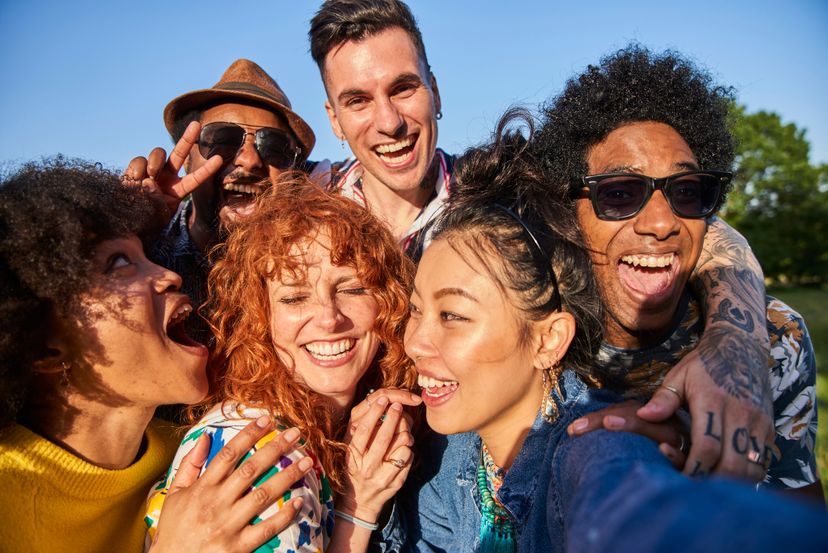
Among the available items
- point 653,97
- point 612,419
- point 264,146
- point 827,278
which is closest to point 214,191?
point 264,146

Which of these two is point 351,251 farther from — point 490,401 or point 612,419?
point 612,419

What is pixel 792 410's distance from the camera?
10.3 ft

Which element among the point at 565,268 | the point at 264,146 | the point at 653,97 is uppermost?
the point at 653,97

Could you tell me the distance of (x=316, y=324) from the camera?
285 centimetres

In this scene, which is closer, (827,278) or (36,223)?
(36,223)

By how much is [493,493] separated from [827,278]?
1842 inches

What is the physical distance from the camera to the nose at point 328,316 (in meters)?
2.82

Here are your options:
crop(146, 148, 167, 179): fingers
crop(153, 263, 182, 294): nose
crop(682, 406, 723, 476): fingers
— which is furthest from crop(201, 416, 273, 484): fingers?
crop(146, 148, 167, 179): fingers

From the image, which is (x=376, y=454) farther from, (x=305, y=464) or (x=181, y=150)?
(x=181, y=150)

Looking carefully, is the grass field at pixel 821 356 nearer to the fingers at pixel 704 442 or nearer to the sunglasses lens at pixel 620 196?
the sunglasses lens at pixel 620 196

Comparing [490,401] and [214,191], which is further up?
[214,191]

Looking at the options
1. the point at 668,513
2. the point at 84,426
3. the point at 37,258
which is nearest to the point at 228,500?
the point at 84,426

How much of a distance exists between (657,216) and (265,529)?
7.87 feet

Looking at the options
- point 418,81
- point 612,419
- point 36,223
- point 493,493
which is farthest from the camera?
point 418,81
